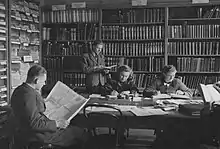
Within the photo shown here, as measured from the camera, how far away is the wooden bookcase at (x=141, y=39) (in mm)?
5211

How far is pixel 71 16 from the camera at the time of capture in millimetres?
5629

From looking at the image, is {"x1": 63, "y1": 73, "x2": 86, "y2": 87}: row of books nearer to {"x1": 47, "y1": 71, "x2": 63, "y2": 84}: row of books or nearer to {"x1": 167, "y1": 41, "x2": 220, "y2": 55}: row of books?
{"x1": 47, "y1": 71, "x2": 63, "y2": 84}: row of books

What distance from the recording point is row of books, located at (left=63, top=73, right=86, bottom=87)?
564cm

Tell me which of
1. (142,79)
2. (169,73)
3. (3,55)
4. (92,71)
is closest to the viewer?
(169,73)

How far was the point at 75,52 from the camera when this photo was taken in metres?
5.63

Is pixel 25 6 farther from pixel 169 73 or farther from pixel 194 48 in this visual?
pixel 194 48

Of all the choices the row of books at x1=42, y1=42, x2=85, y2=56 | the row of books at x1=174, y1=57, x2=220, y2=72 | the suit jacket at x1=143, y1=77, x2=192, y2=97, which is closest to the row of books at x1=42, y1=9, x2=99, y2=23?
the row of books at x1=42, y1=42, x2=85, y2=56

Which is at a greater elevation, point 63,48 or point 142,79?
point 63,48

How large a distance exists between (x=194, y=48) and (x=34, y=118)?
3701 millimetres

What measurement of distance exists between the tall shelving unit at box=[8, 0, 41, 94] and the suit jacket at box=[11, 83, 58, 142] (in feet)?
8.69

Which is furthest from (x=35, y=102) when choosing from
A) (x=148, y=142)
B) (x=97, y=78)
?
(x=97, y=78)

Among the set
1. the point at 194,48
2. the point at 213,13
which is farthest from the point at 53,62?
the point at 213,13

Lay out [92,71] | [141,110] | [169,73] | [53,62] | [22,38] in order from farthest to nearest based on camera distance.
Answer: [53,62] < [22,38] < [92,71] < [169,73] < [141,110]

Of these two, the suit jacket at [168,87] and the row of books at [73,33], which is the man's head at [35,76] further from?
the row of books at [73,33]
